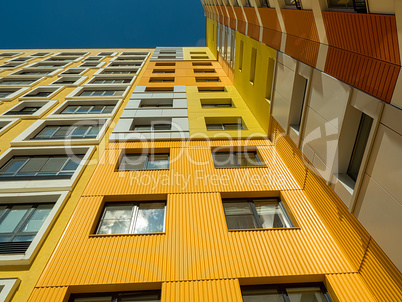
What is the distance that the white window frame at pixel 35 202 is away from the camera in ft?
23.3

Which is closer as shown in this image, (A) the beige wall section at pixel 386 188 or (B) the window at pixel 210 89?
(A) the beige wall section at pixel 386 188

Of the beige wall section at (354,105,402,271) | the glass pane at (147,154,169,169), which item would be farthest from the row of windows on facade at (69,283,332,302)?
the glass pane at (147,154,169,169)

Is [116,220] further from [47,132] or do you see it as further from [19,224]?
[47,132]

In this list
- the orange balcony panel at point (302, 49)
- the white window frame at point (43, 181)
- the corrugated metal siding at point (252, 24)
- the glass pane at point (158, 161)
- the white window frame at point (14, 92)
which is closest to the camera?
the orange balcony panel at point (302, 49)

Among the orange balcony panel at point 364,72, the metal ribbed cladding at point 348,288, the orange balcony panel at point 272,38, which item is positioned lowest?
the metal ribbed cladding at point 348,288

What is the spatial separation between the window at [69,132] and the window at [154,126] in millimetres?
2496

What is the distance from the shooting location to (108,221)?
9.11 m

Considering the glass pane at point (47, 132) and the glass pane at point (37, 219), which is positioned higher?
the glass pane at point (47, 132)

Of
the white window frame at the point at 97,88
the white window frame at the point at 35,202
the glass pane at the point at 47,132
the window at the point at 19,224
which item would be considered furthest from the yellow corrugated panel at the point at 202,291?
the white window frame at the point at 97,88

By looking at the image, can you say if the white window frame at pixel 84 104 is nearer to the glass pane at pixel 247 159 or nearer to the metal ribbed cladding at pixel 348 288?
the glass pane at pixel 247 159

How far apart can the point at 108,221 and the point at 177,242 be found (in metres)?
3.08

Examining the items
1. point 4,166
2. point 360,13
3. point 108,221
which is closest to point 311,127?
point 360,13

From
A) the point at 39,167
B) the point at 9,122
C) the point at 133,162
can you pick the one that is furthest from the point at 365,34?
the point at 9,122

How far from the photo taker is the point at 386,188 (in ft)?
18.7
